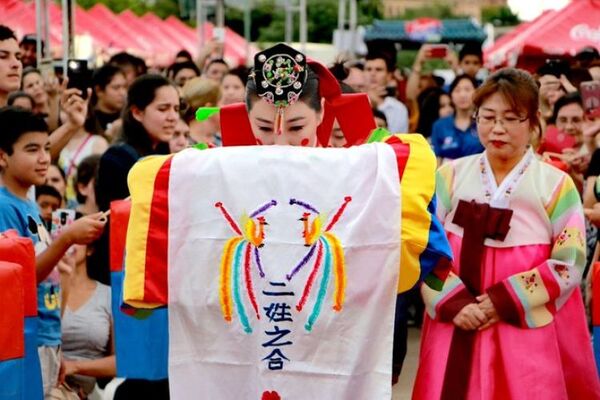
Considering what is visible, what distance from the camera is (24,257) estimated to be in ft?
16.1

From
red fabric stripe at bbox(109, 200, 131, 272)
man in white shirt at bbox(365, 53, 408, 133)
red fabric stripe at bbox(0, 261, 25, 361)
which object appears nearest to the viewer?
red fabric stripe at bbox(0, 261, 25, 361)

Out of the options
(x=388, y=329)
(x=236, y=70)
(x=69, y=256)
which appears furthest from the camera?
(x=236, y=70)

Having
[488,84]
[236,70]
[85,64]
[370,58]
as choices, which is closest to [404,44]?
[370,58]

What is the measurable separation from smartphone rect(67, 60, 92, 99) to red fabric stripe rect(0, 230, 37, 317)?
3041mm

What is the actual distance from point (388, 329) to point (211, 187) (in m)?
0.65

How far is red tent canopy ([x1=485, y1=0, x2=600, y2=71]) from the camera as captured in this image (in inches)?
749

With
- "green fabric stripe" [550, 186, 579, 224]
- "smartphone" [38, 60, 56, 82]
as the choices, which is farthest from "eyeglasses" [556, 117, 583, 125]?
"green fabric stripe" [550, 186, 579, 224]

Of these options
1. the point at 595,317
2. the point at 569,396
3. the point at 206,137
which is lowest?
the point at 569,396

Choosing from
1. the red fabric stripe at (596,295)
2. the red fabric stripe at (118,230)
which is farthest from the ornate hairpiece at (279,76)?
the red fabric stripe at (596,295)

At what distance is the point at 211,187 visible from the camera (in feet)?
13.2

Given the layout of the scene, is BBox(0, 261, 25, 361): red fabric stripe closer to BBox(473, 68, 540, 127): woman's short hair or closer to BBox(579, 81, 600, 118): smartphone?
BBox(473, 68, 540, 127): woman's short hair

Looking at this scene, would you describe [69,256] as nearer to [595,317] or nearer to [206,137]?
[206,137]

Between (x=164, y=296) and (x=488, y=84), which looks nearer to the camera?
(x=164, y=296)

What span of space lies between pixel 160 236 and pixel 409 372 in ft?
16.8
